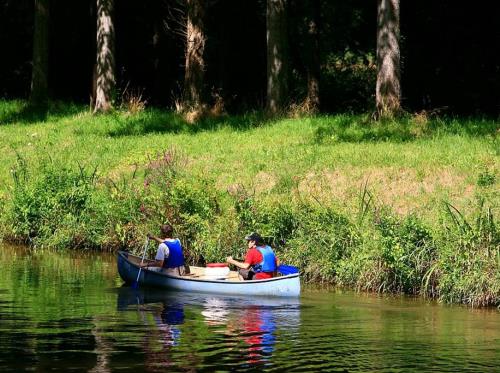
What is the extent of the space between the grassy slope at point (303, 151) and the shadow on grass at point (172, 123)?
3cm

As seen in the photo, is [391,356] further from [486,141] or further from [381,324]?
[486,141]

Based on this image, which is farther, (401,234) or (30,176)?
(30,176)

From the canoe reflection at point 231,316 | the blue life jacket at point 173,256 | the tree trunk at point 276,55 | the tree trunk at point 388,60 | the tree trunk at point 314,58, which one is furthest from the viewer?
the tree trunk at point 314,58

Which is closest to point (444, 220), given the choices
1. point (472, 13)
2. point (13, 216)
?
point (13, 216)

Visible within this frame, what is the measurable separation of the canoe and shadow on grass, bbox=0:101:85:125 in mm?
15622

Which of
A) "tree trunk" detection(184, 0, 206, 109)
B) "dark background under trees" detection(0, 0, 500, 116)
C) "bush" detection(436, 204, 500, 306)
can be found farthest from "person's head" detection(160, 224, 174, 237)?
"dark background under trees" detection(0, 0, 500, 116)

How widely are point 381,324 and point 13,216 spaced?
38.5ft

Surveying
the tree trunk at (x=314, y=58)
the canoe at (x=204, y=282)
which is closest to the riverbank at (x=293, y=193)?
the canoe at (x=204, y=282)

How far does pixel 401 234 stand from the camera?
71.0ft

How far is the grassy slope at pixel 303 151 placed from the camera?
2584 centimetres

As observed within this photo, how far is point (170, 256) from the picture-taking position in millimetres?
22672

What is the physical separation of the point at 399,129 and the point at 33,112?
14004 millimetres

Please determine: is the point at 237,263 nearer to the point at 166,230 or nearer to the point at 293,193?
the point at 166,230

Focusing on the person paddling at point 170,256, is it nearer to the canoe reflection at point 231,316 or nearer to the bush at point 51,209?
the canoe reflection at point 231,316
